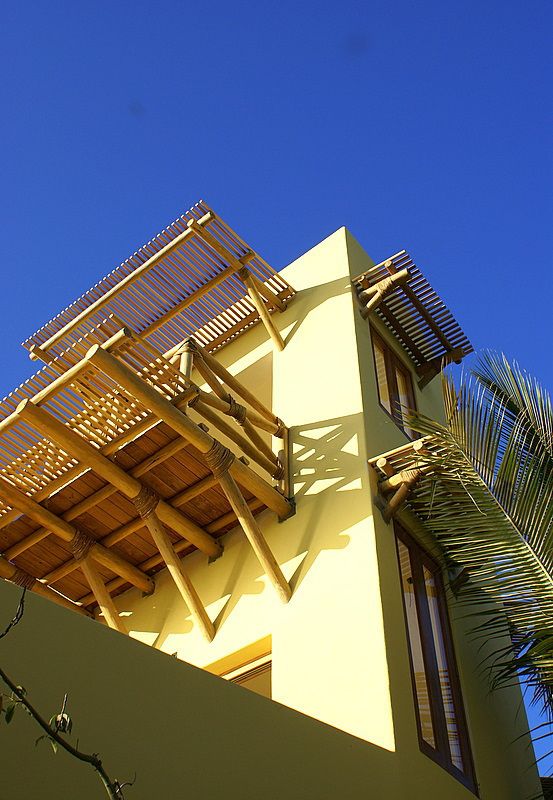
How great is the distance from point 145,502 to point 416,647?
2443 millimetres

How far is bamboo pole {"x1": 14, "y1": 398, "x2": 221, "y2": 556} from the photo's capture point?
689 cm

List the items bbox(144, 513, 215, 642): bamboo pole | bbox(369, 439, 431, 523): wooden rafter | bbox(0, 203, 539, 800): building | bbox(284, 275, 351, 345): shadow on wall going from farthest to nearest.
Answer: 1. bbox(284, 275, 351, 345): shadow on wall
2. bbox(144, 513, 215, 642): bamboo pole
3. bbox(369, 439, 431, 523): wooden rafter
4. bbox(0, 203, 539, 800): building

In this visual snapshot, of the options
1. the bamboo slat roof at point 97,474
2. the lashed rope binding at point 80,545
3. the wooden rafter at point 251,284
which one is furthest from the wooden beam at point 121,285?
the lashed rope binding at point 80,545

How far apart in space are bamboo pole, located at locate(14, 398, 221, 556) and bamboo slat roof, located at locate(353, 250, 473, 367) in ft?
9.77

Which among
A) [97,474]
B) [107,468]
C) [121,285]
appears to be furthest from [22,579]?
[121,285]

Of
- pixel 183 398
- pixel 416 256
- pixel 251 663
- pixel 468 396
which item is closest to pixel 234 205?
pixel 416 256

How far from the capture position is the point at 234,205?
366 inches

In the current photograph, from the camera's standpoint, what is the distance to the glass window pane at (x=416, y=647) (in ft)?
21.1

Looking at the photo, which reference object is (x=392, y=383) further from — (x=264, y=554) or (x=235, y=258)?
(x=264, y=554)

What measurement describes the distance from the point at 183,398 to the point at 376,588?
204 cm

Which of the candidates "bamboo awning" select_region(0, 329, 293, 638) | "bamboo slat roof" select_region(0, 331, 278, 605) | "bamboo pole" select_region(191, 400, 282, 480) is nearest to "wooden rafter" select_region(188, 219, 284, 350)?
"bamboo awning" select_region(0, 329, 293, 638)

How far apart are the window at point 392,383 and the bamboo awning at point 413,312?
0.93 feet

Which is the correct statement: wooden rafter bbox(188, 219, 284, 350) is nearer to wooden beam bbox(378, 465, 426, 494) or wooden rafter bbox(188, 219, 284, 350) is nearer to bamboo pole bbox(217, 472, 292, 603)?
wooden beam bbox(378, 465, 426, 494)

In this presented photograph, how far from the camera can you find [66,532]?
7.90 meters
